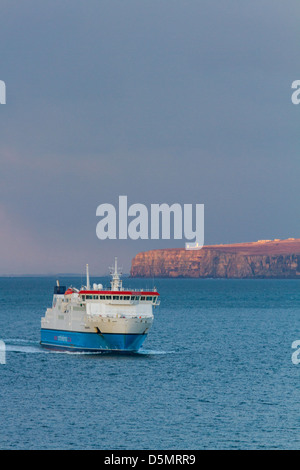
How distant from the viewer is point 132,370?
7588 cm

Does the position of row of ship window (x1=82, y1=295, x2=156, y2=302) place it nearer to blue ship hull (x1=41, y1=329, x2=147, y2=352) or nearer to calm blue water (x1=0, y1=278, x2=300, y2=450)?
blue ship hull (x1=41, y1=329, x2=147, y2=352)

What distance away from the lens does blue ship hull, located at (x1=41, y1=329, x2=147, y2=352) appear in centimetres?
8494

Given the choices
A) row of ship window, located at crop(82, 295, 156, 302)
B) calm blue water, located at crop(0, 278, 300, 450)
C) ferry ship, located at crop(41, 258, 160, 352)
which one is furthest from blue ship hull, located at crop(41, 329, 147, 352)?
row of ship window, located at crop(82, 295, 156, 302)

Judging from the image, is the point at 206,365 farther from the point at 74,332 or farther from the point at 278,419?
the point at 278,419

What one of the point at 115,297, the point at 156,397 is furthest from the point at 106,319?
the point at 156,397

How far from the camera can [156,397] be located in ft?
208

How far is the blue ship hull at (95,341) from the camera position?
84.9 meters

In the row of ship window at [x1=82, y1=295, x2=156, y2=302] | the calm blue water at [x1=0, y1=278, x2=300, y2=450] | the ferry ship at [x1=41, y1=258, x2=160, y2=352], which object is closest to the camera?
the calm blue water at [x1=0, y1=278, x2=300, y2=450]

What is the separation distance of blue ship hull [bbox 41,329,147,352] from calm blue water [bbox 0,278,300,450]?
1531 mm

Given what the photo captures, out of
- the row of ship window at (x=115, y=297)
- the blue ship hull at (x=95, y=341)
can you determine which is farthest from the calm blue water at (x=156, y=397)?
the row of ship window at (x=115, y=297)

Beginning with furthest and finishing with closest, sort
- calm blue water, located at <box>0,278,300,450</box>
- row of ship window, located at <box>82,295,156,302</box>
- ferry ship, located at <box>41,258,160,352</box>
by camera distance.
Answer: row of ship window, located at <box>82,295,156,302</box>, ferry ship, located at <box>41,258,160,352</box>, calm blue water, located at <box>0,278,300,450</box>

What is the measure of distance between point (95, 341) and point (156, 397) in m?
23.5
